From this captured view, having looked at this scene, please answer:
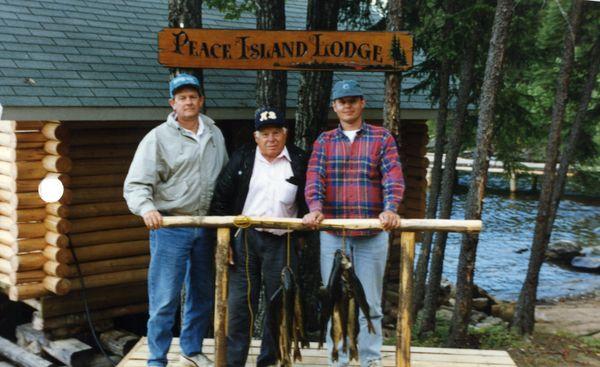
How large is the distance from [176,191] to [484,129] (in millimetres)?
4329

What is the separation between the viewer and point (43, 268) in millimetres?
8797

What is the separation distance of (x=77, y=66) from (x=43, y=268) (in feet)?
8.49

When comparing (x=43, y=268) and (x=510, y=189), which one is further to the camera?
(x=510, y=189)

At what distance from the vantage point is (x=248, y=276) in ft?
15.9

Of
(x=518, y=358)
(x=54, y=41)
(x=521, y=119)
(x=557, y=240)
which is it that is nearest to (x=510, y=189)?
(x=557, y=240)

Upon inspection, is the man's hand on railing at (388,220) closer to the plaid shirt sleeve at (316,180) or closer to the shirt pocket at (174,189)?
the plaid shirt sleeve at (316,180)

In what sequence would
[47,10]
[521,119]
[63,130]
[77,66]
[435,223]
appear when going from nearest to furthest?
1. [435,223]
2. [63,130]
3. [77,66]
4. [47,10]
5. [521,119]

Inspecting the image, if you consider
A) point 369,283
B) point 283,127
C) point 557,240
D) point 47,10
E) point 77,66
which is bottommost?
point 557,240

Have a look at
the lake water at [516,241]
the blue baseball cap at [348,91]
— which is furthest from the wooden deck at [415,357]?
the lake water at [516,241]

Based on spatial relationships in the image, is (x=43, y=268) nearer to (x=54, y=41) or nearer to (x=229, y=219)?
(x=54, y=41)

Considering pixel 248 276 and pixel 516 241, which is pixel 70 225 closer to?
pixel 248 276

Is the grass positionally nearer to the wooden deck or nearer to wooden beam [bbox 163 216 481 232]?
the wooden deck

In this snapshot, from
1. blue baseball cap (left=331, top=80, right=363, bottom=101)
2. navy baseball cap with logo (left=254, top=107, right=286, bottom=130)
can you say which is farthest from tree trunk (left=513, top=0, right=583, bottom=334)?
navy baseball cap with logo (left=254, top=107, right=286, bottom=130)

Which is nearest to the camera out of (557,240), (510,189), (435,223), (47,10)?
(435,223)
